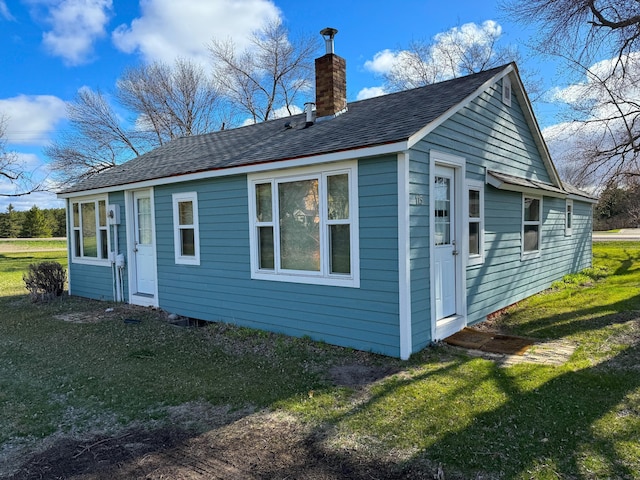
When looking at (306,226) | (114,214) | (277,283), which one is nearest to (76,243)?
(114,214)

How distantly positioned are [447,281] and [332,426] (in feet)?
10.9

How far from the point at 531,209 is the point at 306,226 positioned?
18.3ft

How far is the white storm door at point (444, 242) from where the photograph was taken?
5881mm

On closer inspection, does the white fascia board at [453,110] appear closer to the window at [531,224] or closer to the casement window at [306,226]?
the casement window at [306,226]

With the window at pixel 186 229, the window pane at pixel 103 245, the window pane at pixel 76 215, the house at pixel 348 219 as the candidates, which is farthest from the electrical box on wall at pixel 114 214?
the window at pixel 186 229

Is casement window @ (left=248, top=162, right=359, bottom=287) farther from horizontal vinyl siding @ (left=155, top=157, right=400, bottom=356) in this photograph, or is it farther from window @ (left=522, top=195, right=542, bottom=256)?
window @ (left=522, top=195, right=542, bottom=256)

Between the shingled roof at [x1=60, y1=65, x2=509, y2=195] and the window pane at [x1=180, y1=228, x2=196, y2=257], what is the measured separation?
42.1 inches

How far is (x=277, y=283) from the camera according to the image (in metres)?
6.36

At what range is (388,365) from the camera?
4.94 meters

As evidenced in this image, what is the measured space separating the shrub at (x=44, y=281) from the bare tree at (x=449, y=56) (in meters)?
21.6

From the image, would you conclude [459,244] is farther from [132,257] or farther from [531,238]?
[132,257]

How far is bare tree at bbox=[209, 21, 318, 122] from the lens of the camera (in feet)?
86.0

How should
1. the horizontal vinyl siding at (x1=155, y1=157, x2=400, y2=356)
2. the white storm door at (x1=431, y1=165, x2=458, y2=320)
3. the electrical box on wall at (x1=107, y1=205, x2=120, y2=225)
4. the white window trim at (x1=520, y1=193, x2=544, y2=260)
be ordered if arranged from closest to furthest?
1. the horizontal vinyl siding at (x1=155, y1=157, x2=400, y2=356)
2. the white storm door at (x1=431, y1=165, x2=458, y2=320)
3. the white window trim at (x1=520, y1=193, x2=544, y2=260)
4. the electrical box on wall at (x1=107, y1=205, x2=120, y2=225)

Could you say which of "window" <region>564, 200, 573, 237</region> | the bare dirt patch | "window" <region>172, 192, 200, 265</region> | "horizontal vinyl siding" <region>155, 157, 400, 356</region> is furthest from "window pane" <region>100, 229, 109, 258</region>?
"window" <region>564, 200, 573, 237</region>
